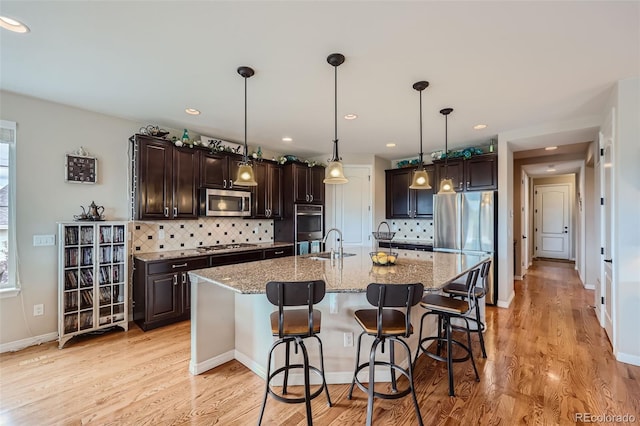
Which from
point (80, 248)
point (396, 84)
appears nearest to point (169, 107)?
point (80, 248)

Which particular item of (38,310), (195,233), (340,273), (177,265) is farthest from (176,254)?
(340,273)

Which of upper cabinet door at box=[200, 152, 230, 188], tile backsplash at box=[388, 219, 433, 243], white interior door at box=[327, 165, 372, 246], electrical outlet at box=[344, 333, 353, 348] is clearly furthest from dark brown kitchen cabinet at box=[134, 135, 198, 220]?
tile backsplash at box=[388, 219, 433, 243]

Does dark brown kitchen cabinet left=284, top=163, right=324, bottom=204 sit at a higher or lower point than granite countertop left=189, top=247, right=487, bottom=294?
higher

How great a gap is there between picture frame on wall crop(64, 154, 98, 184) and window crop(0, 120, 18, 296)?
415 millimetres

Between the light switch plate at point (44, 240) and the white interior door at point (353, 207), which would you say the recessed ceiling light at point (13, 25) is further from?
the white interior door at point (353, 207)

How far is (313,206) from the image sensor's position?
17.2 feet

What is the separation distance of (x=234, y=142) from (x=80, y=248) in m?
2.49

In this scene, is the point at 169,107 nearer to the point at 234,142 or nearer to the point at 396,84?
the point at 234,142

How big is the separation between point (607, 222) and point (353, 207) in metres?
3.42

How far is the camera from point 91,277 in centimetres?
312

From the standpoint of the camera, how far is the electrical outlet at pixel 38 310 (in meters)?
2.98

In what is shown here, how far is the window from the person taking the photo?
2.86m

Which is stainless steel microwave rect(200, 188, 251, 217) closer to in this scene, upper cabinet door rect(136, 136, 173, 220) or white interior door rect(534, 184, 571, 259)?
upper cabinet door rect(136, 136, 173, 220)

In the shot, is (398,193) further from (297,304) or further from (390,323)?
(297,304)
